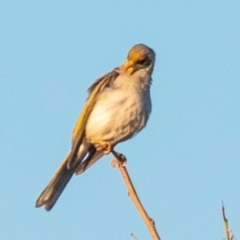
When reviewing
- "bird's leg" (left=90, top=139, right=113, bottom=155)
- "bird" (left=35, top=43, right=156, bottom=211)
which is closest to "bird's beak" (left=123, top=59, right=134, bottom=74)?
"bird" (left=35, top=43, right=156, bottom=211)

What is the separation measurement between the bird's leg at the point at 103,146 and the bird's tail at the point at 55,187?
0.49 metres

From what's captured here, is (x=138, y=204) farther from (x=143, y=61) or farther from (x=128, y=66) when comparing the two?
(x=143, y=61)

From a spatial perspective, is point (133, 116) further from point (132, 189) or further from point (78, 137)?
point (132, 189)

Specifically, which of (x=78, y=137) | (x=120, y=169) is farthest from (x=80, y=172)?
(x=120, y=169)

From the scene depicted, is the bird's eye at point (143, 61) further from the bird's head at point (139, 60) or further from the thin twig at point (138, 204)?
the thin twig at point (138, 204)

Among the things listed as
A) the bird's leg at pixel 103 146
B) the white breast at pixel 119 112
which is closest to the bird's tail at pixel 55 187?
the bird's leg at pixel 103 146

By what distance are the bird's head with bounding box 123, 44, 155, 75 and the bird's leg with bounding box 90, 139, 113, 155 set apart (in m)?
0.86

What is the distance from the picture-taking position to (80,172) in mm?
8352

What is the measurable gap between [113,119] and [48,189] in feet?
3.67

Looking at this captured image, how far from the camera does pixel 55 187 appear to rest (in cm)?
838

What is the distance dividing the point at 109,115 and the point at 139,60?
85 cm

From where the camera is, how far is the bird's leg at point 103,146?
7.99m

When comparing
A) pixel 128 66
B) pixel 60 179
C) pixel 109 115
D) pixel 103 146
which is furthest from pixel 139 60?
pixel 60 179

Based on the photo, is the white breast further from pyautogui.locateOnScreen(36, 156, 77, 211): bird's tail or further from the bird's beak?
pyautogui.locateOnScreen(36, 156, 77, 211): bird's tail
